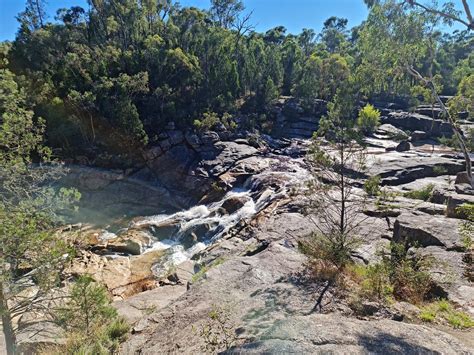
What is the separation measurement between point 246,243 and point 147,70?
2624 cm

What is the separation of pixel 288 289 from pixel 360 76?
30.5 ft

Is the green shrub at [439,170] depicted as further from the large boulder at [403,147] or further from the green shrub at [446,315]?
the green shrub at [446,315]

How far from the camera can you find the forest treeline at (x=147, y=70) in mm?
26609

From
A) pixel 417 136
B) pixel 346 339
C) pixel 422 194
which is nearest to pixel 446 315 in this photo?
pixel 346 339

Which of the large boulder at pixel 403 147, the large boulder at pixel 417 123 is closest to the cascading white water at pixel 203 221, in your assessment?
the large boulder at pixel 403 147

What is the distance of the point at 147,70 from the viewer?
32688 millimetres

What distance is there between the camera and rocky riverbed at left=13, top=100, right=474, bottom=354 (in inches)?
193

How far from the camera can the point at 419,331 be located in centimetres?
466

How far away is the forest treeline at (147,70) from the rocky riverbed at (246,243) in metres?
4.29

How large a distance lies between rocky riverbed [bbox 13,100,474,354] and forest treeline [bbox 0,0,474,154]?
14.1ft

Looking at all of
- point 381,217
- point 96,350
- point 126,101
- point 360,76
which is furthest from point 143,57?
point 96,350

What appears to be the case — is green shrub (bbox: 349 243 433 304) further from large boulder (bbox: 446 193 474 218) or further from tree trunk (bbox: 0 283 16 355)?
tree trunk (bbox: 0 283 16 355)

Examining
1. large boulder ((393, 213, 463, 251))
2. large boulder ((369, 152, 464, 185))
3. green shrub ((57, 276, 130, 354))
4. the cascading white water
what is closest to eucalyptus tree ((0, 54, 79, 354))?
green shrub ((57, 276, 130, 354))

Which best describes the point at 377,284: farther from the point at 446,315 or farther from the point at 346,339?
the point at 346,339
